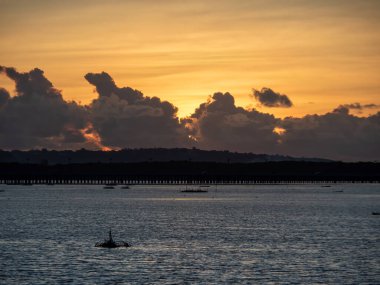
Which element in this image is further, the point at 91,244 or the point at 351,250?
the point at 91,244

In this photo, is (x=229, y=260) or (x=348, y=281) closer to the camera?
(x=348, y=281)

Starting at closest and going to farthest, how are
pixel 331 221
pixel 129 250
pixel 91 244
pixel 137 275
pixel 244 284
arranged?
pixel 244 284 → pixel 137 275 → pixel 129 250 → pixel 91 244 → pixel 331 221

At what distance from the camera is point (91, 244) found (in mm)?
103562

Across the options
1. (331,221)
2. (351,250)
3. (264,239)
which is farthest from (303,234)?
(331,221)

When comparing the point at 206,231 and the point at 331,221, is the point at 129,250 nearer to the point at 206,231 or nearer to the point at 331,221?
the point at 206,231

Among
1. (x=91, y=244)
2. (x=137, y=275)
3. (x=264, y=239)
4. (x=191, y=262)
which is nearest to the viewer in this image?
(x=137, y=275)

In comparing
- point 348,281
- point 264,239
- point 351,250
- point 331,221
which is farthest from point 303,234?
point 348,281

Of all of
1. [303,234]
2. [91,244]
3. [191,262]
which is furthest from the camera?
[303,234]

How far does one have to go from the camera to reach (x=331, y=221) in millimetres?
155000

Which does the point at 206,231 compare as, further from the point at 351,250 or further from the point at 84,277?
the point at 84,277

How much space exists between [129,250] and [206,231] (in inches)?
1324

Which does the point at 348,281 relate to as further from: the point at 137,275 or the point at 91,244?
the point at 91,244

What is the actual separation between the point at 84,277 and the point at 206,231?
54.9 metres

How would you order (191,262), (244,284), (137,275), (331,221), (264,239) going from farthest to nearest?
(331,221) → (264,239) → (191,262) → (137,275) → (244,284)
